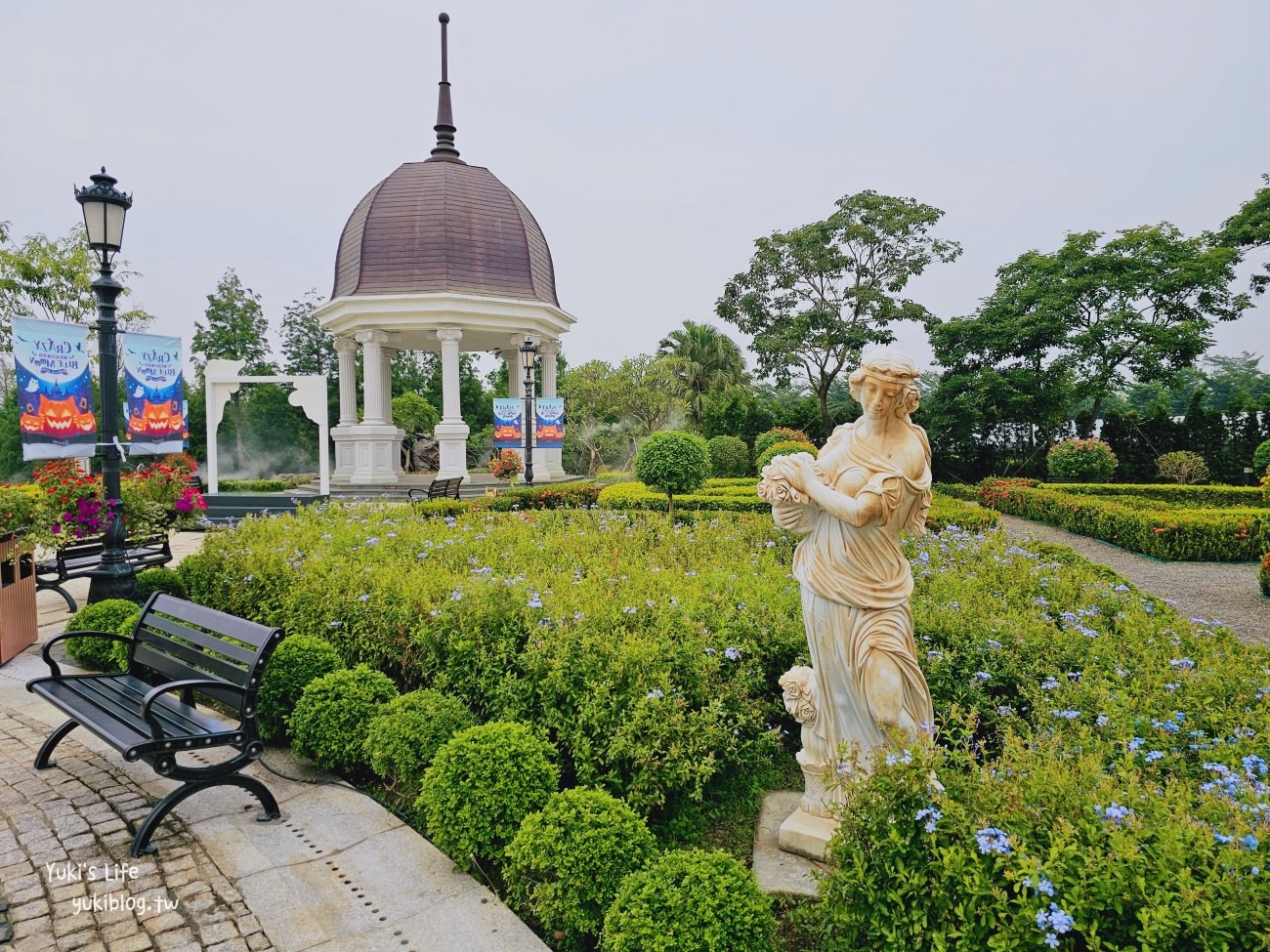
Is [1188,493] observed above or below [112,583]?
above

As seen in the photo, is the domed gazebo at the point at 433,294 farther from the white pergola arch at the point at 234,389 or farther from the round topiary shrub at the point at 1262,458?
the round topiary shrub at the point at 1262,458

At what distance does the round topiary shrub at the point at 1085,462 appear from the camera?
18469 mm

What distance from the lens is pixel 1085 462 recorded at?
18.5m

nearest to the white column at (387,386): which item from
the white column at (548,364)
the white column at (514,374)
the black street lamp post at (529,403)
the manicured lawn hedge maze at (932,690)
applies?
the white column at (514,374)

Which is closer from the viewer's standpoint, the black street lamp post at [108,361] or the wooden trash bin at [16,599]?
the wooden trash bin at [16,599]

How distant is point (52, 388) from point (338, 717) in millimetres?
6691

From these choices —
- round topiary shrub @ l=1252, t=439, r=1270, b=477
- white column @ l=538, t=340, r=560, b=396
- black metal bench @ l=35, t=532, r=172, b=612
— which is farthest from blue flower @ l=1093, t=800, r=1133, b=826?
round topiary shrub @ l=1252, t=439, r=1270, b=477

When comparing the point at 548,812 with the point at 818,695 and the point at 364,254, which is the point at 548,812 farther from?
the point at 364,254

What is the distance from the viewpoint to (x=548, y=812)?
2.87 m

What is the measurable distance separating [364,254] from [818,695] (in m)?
20.7

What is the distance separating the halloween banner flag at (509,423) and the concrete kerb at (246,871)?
13.1 m

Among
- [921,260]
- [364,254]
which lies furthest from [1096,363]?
[364,254]

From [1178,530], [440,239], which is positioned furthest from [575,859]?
[440,239]

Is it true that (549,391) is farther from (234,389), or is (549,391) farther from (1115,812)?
(1115,812)
